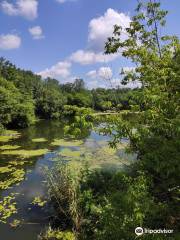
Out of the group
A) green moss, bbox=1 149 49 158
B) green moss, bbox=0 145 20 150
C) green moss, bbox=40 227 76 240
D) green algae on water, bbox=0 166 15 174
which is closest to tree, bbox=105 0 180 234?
green moss, bbox=40 227 76 240

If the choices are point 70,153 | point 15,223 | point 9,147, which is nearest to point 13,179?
point 15,223

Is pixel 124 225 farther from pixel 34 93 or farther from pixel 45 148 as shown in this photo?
pixel 34 93

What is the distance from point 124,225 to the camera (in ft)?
16.4

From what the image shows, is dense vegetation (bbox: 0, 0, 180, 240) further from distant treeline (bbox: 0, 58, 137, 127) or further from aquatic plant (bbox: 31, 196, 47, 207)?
aquatic plant (bbox: 31, 196, 47, 207)

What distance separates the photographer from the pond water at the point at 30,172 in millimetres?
10977

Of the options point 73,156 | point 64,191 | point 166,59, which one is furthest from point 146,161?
point 73,156

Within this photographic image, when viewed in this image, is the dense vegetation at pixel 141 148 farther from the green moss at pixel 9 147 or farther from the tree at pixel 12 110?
the tree at pixel 12 110

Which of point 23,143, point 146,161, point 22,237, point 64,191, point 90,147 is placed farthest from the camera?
point 23,143

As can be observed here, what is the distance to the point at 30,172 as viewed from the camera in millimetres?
18391

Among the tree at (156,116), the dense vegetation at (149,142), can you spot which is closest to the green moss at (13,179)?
the dense vegetation at (149,142)

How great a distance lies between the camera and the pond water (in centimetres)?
1098

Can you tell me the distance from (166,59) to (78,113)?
2.49 meters

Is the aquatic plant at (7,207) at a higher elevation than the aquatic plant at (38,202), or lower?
lower

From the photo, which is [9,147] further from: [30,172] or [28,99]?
[28,99]
